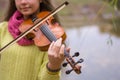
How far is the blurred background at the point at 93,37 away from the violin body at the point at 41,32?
0.40m

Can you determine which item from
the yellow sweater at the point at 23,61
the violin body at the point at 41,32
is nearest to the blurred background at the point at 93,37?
the violin body at the point at 41,32

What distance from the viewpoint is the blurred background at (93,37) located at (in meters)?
4.54

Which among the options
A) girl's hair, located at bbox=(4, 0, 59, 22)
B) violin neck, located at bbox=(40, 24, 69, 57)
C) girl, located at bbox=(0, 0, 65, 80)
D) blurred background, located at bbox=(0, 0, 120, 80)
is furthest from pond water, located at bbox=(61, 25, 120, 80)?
violin neck, located at bbox=(40, 24, 69, 57)

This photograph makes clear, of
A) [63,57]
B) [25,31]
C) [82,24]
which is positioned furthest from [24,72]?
[82,24]

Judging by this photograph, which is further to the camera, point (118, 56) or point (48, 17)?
point (118, 56)

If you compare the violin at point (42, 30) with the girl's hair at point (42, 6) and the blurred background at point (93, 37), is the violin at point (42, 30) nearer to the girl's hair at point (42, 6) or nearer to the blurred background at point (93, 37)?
the girl's hair at point (42, 6)

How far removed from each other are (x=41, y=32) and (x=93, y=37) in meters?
8.36

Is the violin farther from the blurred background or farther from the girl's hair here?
the blurred background

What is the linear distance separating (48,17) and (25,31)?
0.13 metres

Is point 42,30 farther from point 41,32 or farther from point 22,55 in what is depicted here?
point 22,55

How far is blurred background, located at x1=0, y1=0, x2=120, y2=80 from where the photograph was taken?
4.54 metres

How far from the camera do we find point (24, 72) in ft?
7.23

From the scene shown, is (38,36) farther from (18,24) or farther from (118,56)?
(118,56)

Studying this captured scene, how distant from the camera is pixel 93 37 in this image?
10.5m
